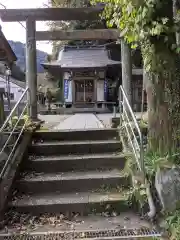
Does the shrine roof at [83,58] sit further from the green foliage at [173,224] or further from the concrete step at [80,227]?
the green foliage at [173,224]

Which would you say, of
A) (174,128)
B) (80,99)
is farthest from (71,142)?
(80,99)

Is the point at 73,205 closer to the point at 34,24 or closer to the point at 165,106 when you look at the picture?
the point at 165,106

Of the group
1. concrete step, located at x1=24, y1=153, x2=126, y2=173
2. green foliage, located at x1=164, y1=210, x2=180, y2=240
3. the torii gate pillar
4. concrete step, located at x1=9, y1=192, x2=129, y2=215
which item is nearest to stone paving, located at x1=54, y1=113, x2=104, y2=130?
the torii gate pillar

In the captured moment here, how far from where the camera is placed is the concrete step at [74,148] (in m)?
5.41

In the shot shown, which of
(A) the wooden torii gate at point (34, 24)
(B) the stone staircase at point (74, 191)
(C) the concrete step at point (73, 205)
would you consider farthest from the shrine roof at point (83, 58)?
(C) the concrete step at point (73, 205)

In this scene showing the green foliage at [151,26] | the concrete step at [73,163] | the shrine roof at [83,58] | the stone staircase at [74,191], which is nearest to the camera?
the stone staircase at [74,191]

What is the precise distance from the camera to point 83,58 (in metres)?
20.1

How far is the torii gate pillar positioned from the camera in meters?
6.99

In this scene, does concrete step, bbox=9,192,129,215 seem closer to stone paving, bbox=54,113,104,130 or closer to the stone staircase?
the stone staircase

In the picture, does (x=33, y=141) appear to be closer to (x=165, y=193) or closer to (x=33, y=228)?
(x=33, y=228)

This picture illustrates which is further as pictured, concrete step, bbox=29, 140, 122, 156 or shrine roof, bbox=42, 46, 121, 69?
shrine roof, bbox=42, 46, 121, 69

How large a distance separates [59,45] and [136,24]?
20265mm

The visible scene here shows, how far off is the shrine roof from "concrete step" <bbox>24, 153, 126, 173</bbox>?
14.0 meters

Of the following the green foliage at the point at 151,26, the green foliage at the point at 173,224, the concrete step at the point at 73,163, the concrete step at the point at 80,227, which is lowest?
the concrete step at the point at 80,227
